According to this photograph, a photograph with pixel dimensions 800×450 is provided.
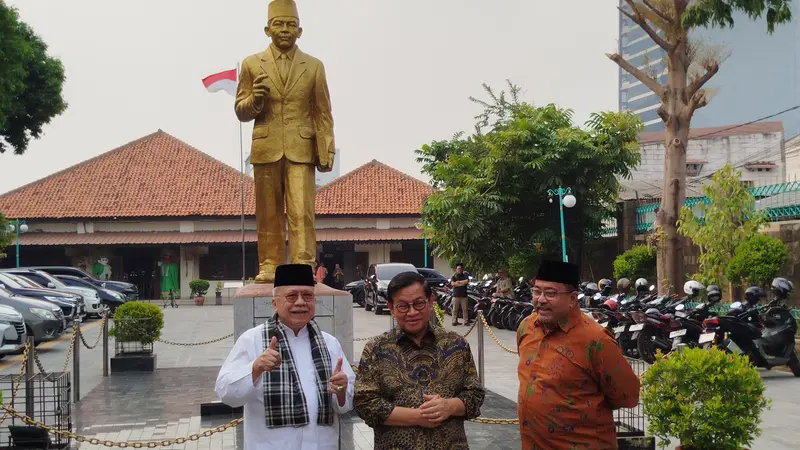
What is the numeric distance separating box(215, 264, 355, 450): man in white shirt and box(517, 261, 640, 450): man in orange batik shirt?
32.3 inches

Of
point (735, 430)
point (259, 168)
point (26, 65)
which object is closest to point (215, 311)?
point (26, 65)

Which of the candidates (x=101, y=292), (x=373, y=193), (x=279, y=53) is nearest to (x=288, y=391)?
(x=279, y=53)

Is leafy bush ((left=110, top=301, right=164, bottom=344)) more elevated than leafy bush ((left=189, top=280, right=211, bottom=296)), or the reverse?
leafy bush ((left=110, top=301, right=164, bottom=344))

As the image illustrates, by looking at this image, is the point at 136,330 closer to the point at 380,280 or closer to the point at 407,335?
the point at 407,335

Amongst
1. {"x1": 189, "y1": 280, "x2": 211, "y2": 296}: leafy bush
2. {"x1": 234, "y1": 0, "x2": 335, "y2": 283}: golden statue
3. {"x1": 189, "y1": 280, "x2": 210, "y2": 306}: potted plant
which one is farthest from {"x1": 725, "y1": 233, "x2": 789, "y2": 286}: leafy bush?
{"x1": 189, "y1": 280, "x2": 211, "y2": 296}: leafy bush

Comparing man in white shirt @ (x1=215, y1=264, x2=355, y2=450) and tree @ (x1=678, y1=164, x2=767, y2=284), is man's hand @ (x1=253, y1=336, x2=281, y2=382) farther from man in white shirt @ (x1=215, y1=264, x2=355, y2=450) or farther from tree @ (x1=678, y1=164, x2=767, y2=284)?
tree @ (x1=678, y1=164, x2=767, y2=284)

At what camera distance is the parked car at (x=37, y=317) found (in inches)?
570

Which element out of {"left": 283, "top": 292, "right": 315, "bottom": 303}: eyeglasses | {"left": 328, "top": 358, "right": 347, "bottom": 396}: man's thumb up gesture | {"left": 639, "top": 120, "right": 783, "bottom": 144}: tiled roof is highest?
{"left": 639, "top": 120, "right": 783, "bottom": 144}: tiled roof

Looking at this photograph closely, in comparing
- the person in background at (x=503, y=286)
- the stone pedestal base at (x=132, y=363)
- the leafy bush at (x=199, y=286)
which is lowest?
the stone pedestal base at (x=132, y=363)

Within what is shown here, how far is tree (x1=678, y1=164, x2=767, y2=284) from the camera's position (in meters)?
13.9

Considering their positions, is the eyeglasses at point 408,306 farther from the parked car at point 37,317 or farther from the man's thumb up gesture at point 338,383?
the parked car at point 37,317

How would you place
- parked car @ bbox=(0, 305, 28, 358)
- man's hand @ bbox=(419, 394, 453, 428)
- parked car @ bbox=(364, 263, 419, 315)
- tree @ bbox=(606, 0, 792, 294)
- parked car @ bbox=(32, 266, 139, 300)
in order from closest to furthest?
man's hand @ bbox=(419, 394, 453, 428) → parked car @ bbox=(0, 305, 28, 358) → tree @ bbox=(606, 0, 792, 294) → parked car @ bbox=(364, 263, 419, 315) → parked car @ bbox=(32, 266, 139, 300)

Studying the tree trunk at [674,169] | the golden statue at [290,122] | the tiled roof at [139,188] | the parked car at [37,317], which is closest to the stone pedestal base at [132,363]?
the parked car at [37,317]

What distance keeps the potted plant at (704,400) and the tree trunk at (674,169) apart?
38.3 ft
